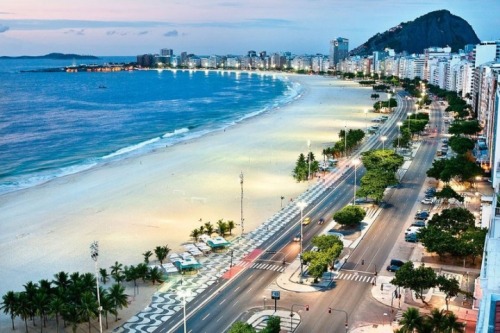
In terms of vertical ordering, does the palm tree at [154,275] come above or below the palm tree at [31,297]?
below

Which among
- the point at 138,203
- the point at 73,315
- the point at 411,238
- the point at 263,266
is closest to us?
the point at 73,315

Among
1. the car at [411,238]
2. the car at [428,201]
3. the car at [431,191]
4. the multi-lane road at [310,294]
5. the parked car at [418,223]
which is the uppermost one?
the car at [431,191]

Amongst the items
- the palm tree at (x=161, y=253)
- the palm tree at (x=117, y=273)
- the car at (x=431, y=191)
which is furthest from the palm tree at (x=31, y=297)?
the car at (x=431, y=191)

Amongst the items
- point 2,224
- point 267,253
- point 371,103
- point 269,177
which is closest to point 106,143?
point 269,177

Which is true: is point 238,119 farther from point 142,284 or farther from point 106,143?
point 142,284

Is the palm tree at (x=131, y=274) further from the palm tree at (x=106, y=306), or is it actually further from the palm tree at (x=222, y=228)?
the palm tree at (x=222, y=228)

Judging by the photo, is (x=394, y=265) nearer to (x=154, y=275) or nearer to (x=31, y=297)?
(x=154, y=275)

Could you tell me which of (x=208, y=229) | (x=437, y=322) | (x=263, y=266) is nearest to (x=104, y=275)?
(x=263, y=266)
